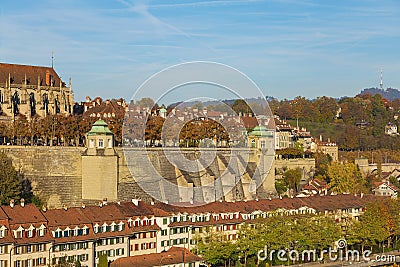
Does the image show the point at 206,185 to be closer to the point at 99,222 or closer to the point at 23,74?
the point at 99,222

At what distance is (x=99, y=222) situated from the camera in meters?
46.3

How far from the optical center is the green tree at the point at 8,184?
53.6m

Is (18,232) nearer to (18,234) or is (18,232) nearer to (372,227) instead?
(18,234)

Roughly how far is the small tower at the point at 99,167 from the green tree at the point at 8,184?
4846 millimetres

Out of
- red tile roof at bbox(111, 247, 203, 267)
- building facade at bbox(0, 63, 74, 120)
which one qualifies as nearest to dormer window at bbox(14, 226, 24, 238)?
red tile roof at bbox(111, 247, 203, 267)

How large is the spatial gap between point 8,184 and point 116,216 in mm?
10177

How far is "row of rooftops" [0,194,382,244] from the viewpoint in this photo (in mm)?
42906

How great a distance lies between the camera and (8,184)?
54.2 meters

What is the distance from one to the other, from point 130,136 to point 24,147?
15.0 metres

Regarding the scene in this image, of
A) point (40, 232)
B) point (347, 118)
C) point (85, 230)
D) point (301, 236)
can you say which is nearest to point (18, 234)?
point (40, 232)

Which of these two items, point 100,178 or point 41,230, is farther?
point 100,178

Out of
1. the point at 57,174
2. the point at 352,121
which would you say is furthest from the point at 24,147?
the point at 352,121

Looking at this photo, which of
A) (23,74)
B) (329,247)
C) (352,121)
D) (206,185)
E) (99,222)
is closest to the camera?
(99,222)

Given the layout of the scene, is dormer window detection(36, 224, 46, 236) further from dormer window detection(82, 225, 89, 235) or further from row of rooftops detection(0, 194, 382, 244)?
dormer window detection(82, 225, 89, 235)
